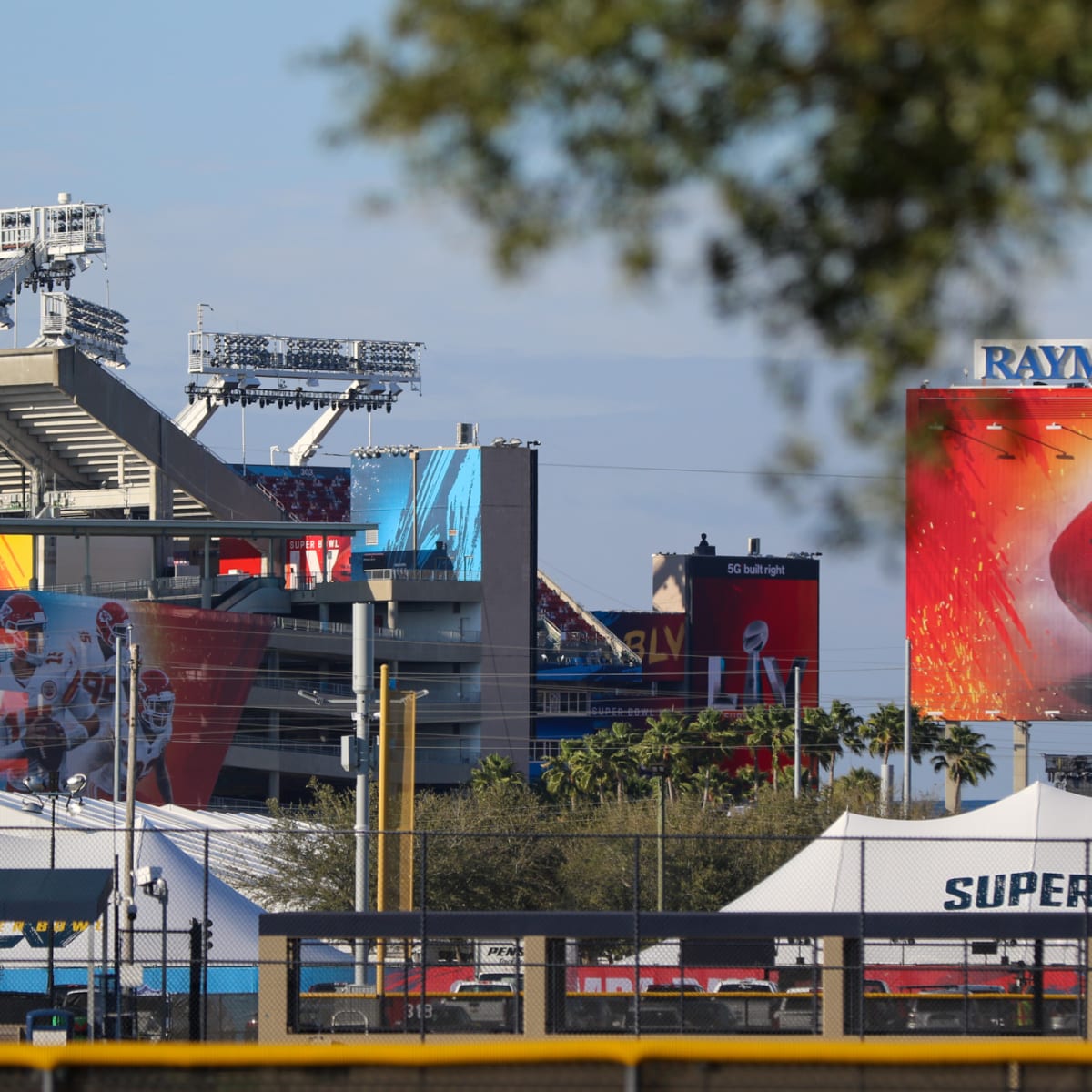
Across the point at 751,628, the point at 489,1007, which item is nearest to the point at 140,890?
the point at 489,1007

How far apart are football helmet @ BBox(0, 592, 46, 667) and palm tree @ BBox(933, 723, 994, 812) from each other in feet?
127

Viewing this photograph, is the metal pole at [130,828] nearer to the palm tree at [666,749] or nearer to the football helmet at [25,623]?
the football helmet at [25,623]

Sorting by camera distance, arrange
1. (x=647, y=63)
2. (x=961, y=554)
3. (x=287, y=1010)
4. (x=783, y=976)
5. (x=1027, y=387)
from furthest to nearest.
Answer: (x=1027, y=387), (x=961, y=554), (x=783, y=976), (x=287, y=1010), (x=647, y=63)

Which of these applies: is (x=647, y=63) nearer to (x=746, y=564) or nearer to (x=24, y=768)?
(x=24, y=768)

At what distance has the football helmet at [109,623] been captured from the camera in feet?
252

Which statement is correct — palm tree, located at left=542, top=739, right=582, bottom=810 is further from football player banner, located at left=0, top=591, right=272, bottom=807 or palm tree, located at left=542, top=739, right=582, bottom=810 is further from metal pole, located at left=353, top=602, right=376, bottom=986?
metal pole, located at left=353, top=602, right=376, bottom=986

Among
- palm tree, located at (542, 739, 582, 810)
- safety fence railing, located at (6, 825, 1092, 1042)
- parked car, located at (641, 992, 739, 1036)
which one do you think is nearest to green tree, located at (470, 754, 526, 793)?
palm tree, located at (542, 739, 582, 810)

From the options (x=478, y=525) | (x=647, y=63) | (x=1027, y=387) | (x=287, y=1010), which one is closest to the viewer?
(x=647, y=63)

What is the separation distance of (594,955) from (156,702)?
47.5 m

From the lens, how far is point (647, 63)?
6977 mm

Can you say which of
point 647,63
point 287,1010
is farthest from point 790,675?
point 647,63

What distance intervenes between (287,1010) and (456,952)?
38.1ft

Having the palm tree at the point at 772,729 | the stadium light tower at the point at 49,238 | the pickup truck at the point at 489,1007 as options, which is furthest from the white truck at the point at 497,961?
the stadium light tower at the point at 49,238

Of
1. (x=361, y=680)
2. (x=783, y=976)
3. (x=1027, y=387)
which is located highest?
(x=1027, y=387)
